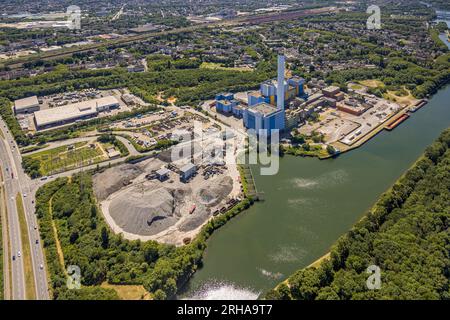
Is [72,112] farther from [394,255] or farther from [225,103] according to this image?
[394,255]

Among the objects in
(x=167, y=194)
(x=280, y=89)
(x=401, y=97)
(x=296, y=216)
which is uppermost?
(x=280, y=89)

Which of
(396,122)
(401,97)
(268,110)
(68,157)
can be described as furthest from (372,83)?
(68,157)

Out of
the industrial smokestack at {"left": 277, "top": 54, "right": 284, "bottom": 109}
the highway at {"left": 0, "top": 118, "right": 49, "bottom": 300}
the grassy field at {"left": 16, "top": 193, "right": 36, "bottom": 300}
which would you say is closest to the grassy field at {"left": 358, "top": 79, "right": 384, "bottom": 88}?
the industrial smokestack at {"left": 277, "top": 54, "right": 284, "bottom": 109}

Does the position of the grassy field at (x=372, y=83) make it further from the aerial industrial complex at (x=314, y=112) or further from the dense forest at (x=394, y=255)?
the dense forest at (x=394, y=255)

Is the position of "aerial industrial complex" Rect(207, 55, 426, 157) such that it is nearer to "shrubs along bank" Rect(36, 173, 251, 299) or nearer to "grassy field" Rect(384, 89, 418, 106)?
"grassy field" Rect(384, 89, 418, 106)

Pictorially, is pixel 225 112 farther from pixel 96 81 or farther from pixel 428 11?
pixel 428 11

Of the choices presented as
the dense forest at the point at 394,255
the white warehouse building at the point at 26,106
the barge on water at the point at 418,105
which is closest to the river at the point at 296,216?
the dense forest at the point at 394,255

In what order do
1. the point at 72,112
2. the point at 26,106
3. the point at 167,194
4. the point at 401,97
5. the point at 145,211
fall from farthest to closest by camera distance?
the point at 401,97
the point at 26,106
the point at 72,112
the point at 167,194
the point at 145,211
